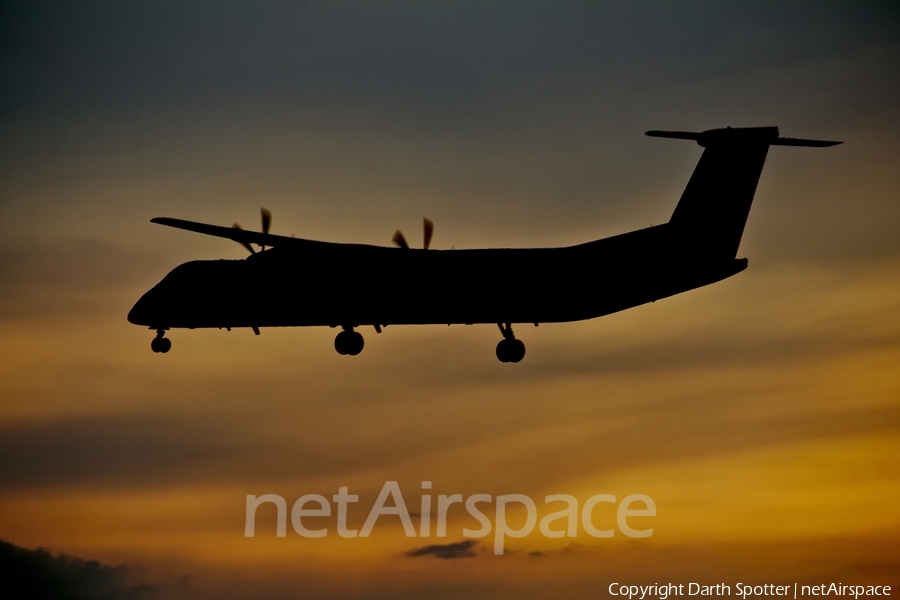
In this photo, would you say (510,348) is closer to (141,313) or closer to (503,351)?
(503,351)

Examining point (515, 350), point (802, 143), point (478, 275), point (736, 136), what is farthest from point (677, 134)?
point (515, 350)

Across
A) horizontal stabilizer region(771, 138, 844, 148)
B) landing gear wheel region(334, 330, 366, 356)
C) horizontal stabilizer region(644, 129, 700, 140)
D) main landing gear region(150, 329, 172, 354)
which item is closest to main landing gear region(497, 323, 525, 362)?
landing gear wheel region(334, 330, 366, 356)

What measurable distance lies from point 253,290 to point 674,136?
17.9 metres

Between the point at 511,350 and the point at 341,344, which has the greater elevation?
the point at 341,344

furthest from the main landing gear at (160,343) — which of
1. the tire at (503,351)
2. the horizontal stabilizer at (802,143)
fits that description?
the horizontal stabilizer at (802,143)

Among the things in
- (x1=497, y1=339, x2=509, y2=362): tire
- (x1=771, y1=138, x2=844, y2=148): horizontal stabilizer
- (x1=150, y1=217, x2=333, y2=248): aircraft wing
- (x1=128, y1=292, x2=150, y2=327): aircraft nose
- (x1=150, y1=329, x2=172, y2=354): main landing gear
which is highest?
(x1=771, y1=138, x2=844, y2=148): horizontal stabilizer

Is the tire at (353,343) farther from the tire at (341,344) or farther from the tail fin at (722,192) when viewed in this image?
the tail fin at (722,192)

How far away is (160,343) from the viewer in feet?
148

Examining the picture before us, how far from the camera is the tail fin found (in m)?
37.5

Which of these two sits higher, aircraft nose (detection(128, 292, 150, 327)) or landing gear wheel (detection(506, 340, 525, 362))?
aircraft nose (detection(128, 292, 150, 327))

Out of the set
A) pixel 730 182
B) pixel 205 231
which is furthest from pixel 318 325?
pixel 730 182

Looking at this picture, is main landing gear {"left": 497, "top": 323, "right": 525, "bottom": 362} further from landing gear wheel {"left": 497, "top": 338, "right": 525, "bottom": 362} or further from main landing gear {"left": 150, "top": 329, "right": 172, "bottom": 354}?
main landing gear {"left": 150, "top": 329, "right": 172, "bottom": 354}

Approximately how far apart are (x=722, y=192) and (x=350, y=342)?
52.6 ft

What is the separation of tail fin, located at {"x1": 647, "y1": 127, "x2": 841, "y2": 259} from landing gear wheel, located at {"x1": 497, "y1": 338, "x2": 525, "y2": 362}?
770 centimetres
